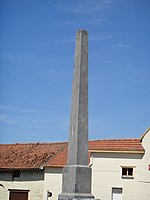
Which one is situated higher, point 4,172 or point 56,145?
point 56,145

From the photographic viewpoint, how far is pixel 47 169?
25109 millimetres

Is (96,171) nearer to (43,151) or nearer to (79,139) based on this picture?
(43,151)

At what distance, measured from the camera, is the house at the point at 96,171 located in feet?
74.7

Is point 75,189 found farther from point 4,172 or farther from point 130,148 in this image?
point 4,172

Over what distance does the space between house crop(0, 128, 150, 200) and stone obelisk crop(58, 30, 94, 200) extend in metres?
14.1

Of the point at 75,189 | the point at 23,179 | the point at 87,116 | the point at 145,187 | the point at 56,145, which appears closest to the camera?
the point at 75,189

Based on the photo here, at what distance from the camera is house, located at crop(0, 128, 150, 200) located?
22.8 metres

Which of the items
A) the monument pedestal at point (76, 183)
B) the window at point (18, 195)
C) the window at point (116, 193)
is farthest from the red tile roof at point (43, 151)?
the monument pedestal at point (76, 183)

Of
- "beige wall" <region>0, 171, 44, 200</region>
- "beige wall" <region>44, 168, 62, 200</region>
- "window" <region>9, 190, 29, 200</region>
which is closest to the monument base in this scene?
"beige wall" <region>44, 168, 62, 200</region>

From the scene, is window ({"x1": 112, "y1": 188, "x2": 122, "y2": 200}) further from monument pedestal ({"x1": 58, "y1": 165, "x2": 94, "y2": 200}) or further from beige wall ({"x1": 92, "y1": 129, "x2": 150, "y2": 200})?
monument pedestal ({"x1": 58, "y1": 165, "x2": 94, "y2": 200})

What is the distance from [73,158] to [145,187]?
14.5m

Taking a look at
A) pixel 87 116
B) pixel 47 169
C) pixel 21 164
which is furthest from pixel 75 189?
pixel 21 164

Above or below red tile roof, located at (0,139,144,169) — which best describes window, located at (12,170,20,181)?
below

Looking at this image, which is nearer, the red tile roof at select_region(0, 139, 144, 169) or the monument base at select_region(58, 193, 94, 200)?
the monument base at select_region(58, 193, 94, 200)
